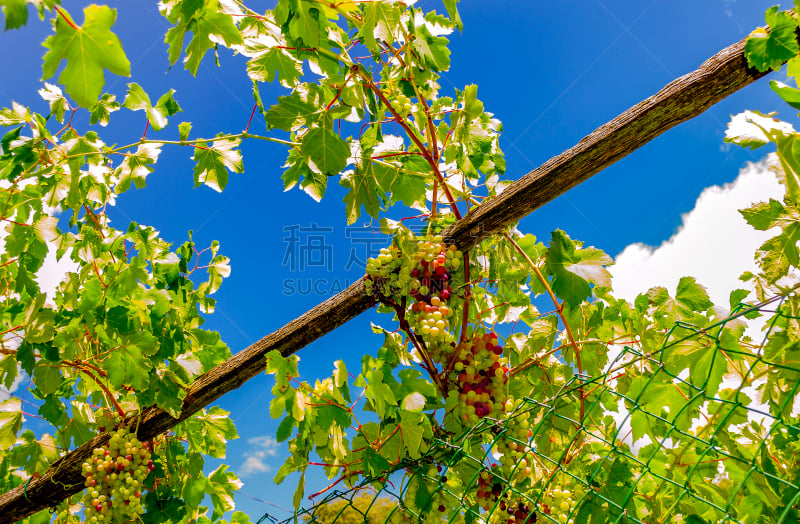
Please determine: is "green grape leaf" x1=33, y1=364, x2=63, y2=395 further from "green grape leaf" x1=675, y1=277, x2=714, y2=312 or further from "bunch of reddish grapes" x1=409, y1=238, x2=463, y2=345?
"green grape leaf" x1=675, y1=277, x2=714, y2=312

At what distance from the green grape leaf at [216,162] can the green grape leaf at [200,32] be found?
1.72 ft

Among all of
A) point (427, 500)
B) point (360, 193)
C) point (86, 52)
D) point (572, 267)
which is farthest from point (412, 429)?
point (86, 52)

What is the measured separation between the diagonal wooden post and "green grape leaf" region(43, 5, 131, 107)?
113 centimetres

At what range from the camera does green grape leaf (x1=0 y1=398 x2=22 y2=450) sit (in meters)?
2.69

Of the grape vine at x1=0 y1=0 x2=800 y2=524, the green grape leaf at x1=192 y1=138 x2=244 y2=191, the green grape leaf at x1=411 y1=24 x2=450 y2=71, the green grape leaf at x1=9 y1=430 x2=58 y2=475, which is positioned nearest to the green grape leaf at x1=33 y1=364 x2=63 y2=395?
the grape vine at x1=0 y1=0 x2=800 y2=524

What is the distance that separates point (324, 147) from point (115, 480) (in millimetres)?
1904

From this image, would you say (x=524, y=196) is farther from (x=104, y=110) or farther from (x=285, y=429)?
(x=104, y=110)

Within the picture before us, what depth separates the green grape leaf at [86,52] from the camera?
51.1 inches

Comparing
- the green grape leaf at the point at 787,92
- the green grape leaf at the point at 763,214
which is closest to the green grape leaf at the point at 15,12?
the green grape leaf at the point at 787,92

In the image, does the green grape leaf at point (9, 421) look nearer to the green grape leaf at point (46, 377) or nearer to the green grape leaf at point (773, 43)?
the green grape leaf at point (46, 377)

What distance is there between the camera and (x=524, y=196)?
6.15ft

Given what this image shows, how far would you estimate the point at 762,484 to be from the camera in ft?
5.51

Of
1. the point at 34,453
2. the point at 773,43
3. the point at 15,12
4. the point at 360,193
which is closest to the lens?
the point at 15,12

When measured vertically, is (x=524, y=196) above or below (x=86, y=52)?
above
